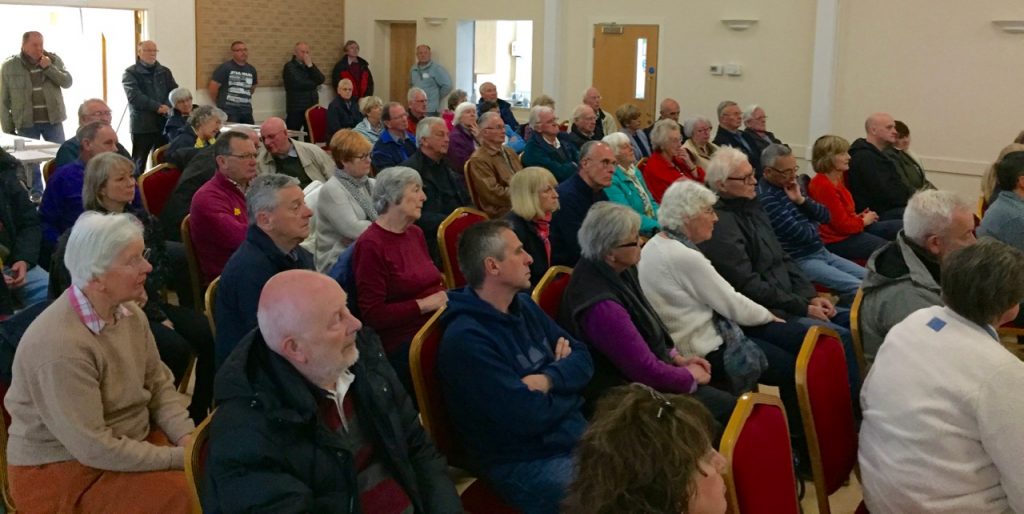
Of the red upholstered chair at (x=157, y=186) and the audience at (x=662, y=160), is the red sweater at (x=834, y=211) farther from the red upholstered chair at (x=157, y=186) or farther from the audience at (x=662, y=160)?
the red upholstered chair at (x=157, y=186)

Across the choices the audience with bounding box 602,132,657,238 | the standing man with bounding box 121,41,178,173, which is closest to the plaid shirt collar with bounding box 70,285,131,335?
the audience with bounding box 602,132,657,238

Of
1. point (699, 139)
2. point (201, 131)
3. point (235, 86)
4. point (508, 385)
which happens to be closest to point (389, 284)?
point (508, 385)

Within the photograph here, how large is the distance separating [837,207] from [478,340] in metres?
3.63

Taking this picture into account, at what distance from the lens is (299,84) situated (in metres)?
12.6

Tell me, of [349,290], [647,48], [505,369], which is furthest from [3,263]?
[647,48]

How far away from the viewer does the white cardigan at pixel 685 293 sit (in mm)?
3668

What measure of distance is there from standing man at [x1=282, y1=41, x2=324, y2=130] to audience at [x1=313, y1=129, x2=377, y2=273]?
7.81 m

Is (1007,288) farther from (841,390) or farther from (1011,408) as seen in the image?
(841,390)

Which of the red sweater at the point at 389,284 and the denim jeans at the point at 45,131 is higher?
the denim jeans at the point at 45,131

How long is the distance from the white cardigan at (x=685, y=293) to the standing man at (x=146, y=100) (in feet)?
25.4

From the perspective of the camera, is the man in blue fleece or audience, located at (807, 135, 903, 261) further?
audience, located at (807, 135, 903, 261)

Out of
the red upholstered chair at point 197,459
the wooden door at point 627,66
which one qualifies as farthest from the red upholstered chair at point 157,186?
the wooden door at point 627,66

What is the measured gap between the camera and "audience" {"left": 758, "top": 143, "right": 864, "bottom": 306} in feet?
16.9

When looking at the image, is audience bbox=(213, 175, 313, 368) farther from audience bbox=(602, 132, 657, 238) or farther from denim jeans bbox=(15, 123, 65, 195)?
denim jeans bbox=(15, 123, 65, 195)
